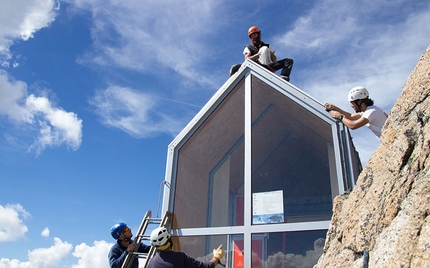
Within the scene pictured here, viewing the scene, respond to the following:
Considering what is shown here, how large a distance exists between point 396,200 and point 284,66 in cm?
521

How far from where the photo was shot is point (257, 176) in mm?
6027

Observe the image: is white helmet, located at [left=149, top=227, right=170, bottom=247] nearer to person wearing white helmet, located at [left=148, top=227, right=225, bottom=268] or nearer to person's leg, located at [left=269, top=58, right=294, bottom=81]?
person wearing white helmet, located at [left=148, top=227, right=225, bottom=268]

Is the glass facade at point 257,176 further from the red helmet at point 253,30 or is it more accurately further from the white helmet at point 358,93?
the red helmet at point 253,30

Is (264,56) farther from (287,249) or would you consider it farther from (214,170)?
(287,249)

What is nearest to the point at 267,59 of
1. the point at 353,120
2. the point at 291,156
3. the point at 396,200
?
the point at 291,156

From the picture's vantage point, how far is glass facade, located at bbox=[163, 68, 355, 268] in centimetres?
538

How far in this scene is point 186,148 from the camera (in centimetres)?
707

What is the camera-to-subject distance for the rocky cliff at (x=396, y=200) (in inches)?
103

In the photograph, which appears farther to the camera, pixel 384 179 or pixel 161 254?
pixel 161 254

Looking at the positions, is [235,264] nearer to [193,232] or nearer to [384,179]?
[193,232]

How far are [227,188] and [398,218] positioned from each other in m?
3.74

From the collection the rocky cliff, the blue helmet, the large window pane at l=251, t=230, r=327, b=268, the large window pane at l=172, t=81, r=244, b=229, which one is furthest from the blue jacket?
the rocky cliff

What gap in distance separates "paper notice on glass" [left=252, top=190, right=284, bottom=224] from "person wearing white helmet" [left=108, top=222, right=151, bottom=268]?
6.74 ft

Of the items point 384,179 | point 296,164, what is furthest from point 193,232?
point 384,179
